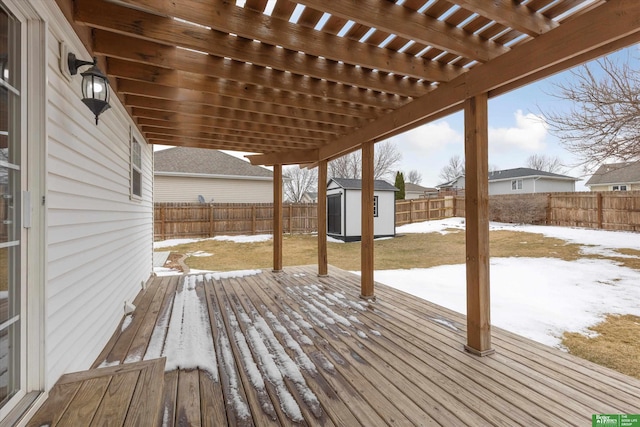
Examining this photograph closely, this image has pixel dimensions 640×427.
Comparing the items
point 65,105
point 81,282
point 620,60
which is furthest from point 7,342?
point 620,60

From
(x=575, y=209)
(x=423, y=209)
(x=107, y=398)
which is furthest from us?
(x=423, y=209)

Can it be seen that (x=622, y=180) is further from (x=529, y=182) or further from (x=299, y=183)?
(x=299, y=183)

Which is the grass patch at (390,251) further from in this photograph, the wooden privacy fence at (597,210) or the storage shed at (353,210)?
the wooden privacy fence at (597,210)

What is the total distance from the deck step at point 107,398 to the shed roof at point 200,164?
13.6 m

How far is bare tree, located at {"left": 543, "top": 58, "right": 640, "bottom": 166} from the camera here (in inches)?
222

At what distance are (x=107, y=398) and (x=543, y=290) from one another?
5.94 meters

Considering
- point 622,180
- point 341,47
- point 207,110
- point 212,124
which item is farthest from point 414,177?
point 341,47

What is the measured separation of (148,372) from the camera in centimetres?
172

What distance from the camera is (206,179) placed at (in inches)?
578

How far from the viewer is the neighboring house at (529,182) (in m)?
19.6

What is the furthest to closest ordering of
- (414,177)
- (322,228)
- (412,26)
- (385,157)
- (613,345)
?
(414,177) → (385,157) → (322,228) → (613,345) → (412,26)

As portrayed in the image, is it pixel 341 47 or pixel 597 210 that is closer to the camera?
pixel 341 47

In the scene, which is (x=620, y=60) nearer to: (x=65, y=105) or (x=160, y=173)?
(x=65, y=105)

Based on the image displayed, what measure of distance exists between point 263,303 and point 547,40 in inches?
152
